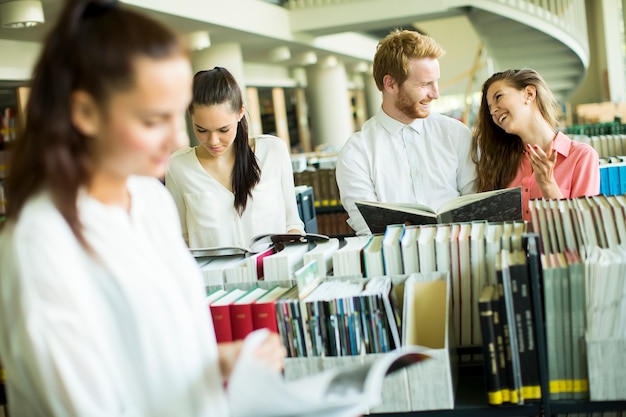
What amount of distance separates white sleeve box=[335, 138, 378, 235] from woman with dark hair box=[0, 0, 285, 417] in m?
1.83

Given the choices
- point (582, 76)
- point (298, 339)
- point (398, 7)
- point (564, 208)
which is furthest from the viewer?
point (582, 76)

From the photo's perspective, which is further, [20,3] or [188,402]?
[20,3]

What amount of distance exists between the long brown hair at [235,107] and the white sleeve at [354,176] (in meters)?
0.41

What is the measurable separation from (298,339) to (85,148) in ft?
2.73

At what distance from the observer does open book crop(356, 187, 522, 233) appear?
211 centimetres

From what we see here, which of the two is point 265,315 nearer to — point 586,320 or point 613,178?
point 586,320

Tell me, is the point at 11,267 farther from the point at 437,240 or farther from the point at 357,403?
the point at 437,240

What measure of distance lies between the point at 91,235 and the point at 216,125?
1468 millimetres

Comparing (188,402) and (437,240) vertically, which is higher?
(437,240)

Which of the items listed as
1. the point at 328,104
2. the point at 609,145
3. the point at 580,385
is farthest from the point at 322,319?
the point at 328,104

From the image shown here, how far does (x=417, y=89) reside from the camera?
9.29 feet

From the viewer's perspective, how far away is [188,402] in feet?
3.55

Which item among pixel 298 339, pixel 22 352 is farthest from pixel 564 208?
pixel 22 352

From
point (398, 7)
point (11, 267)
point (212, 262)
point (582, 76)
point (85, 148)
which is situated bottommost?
point (212, 262)
